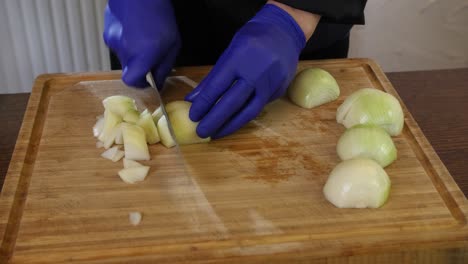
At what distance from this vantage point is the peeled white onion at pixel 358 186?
0.91m

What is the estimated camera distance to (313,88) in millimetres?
1158

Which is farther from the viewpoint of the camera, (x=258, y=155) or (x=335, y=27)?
(x=335, y=27)

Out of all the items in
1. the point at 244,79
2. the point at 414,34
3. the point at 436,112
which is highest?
the point at 244,79

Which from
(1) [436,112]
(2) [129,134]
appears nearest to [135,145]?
(2) [129,134]

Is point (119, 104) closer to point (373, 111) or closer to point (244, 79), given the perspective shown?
point (244, 79)

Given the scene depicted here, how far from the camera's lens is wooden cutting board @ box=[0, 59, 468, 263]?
0.84 metres

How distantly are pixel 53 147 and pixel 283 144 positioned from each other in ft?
1.38

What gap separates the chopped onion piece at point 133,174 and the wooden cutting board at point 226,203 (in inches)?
0.4

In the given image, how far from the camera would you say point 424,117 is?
4.12ft

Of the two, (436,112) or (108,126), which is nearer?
(108,126)

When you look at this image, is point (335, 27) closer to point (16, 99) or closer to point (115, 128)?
point (115, 128)

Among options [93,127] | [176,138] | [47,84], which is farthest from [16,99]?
[176,138]

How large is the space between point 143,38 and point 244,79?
0.24m

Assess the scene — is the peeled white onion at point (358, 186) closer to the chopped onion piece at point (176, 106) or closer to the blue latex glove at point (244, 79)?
the blue latex glove at point (244, 79)
